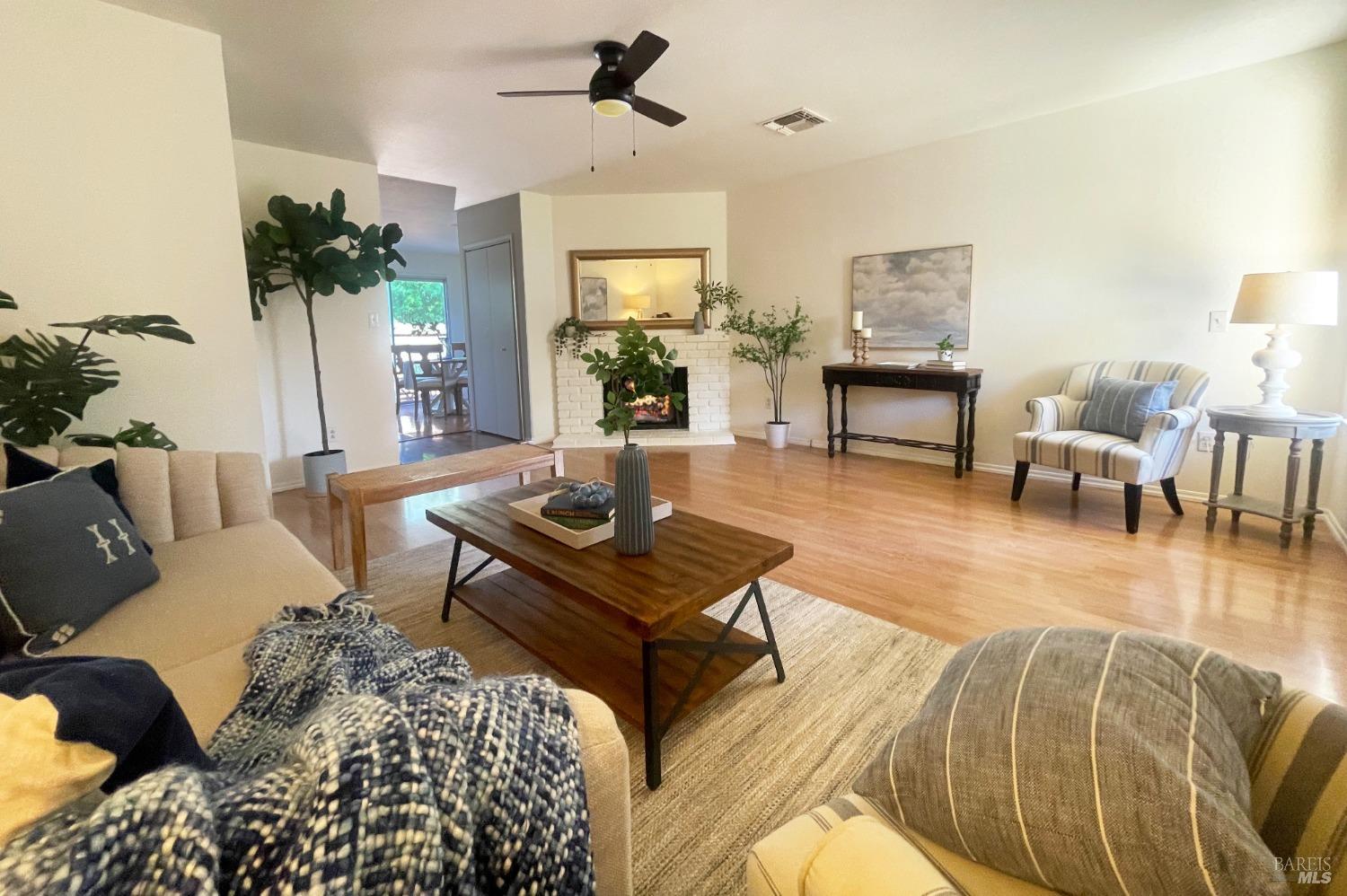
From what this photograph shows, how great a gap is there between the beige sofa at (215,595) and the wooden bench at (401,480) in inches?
13.7

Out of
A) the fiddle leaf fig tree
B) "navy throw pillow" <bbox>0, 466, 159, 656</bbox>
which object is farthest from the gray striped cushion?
the fiddle leaf fig tree

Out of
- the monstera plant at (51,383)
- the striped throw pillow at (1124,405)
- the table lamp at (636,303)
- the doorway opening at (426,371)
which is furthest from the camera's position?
the doorway opening at (426,371)

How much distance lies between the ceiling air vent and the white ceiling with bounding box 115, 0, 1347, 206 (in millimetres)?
98

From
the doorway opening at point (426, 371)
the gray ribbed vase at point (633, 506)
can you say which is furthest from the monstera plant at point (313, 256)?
the gray ribbed vase at point (633, 506)

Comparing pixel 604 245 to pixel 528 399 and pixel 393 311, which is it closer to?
pixel 528 399

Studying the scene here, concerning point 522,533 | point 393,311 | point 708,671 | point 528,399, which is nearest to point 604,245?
point 528,399

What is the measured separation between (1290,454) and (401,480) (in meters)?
4.33

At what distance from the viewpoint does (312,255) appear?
4.01 metres

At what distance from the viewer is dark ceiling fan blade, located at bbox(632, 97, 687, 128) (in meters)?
3.14

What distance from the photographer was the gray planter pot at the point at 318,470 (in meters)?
4.29

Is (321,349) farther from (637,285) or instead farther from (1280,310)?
(1280,310)

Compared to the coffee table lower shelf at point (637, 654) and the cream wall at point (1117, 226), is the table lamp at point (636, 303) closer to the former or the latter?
the cream wall at point (1117, 226)

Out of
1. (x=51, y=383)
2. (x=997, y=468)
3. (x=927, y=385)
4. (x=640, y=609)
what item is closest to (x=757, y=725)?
(x=640, y=609)

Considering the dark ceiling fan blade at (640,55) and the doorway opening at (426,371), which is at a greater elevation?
the dark ceiling fan blade at (640,55)
